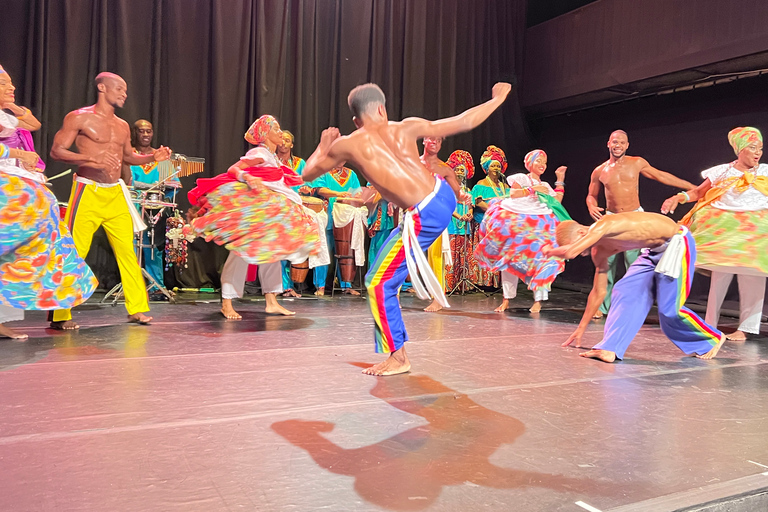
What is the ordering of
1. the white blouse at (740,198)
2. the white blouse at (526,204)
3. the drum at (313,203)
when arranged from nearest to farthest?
the white blouse at (740,198) → the white blouse at (526,204) → the drum at (313,203)

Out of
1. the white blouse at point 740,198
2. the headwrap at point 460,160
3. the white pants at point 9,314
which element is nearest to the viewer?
the white pants at point 9,314

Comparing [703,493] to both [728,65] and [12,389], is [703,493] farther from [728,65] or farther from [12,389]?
[728,65]

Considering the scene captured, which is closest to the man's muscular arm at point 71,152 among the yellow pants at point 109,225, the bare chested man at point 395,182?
the yellow pants at point 109,225

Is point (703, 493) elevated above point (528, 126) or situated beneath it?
situated beneath

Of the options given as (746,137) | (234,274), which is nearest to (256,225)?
(234,274)

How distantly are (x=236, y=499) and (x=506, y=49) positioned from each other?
898cm

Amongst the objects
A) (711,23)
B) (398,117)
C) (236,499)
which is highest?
(711,23)

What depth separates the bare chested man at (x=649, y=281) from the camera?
12.4ft

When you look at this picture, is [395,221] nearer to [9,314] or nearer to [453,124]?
[453,124]

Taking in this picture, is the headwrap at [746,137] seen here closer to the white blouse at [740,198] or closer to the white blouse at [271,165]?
the white blouse at [740,198]

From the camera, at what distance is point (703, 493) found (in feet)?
6.46

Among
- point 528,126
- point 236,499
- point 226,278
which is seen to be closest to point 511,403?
point 236,499

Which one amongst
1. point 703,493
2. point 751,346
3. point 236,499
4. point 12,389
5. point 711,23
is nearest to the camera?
point 236,499

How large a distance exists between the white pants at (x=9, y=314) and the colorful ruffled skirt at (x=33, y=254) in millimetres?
313
